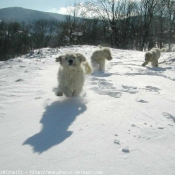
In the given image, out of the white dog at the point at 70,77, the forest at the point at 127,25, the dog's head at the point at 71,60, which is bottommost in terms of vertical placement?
the white dog at the point at 70,77

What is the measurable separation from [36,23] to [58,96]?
173ft

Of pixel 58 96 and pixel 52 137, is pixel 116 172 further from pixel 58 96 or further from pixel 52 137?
pixel 58 96

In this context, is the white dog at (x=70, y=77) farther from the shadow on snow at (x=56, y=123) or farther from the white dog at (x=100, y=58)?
the white dog at (x=100, y=58)

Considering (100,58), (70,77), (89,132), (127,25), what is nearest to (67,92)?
(70,77)

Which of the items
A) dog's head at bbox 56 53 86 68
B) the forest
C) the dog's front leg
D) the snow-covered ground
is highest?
the forest

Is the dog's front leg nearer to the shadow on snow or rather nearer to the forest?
the shadow on snow

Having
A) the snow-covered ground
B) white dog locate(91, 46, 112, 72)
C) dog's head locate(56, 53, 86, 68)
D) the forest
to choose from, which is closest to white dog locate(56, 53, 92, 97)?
dog's head locate(56, 53, 86, 68)

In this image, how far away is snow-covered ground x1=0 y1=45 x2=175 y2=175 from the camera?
221cm

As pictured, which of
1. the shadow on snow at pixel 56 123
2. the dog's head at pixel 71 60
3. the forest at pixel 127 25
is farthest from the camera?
the forest at pixel 127 25

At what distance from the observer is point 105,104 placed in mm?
4062

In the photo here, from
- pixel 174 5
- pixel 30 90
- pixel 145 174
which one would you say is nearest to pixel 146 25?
pixel 174 5

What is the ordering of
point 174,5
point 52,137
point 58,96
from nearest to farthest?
point 52,137 < point 58,96 < point 174,5

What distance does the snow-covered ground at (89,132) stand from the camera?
2.21 m

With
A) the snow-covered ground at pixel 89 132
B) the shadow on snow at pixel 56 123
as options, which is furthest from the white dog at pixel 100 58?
the shadow on snow at pixel 56 123
